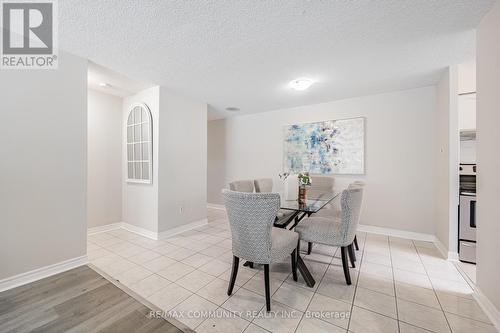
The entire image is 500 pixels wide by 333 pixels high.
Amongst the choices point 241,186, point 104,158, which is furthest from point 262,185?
point 104,158

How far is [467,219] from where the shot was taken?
7.41 ft

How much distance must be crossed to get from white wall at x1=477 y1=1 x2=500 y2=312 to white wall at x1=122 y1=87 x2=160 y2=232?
366 centimetres

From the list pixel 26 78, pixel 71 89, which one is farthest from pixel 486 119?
pixel 26 78

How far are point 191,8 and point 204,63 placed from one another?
2.78ft

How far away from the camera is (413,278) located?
2.03 metres

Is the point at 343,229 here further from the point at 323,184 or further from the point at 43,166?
the point at 43,166

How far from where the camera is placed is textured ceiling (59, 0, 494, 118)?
151cm

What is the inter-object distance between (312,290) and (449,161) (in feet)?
7.40

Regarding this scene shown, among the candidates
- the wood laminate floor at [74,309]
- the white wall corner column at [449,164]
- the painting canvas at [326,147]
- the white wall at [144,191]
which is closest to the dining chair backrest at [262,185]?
the painting canvas at [326,147]

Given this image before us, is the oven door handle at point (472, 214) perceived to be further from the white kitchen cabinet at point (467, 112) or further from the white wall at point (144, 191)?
the white wall at point (144, 191)

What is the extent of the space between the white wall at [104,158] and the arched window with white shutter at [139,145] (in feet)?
0.82

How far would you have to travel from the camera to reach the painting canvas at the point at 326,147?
351 cm

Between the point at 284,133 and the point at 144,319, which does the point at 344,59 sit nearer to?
the point at 284,133

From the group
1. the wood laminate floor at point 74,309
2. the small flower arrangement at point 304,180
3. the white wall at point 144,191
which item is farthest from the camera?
the white wall at point 144,191
